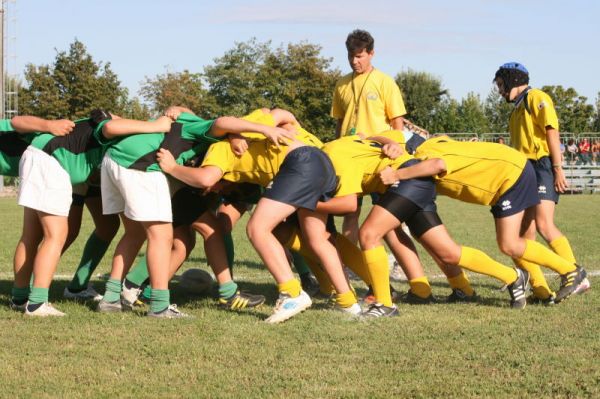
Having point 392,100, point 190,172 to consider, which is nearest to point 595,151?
point 392,100

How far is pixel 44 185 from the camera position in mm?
6805

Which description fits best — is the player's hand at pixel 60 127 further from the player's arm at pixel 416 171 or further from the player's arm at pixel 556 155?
the player's arm at pixel 556 155

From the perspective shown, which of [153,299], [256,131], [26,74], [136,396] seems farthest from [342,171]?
[26,74]

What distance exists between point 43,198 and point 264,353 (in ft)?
8.12

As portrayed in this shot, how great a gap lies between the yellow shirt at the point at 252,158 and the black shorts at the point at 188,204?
55 cm

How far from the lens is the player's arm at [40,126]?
6.91 m

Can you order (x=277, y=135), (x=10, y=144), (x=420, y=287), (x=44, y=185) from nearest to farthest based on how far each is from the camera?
(x=277, y=135), (x=44, y=185), (x=10, y=144), (x=420, y=287)

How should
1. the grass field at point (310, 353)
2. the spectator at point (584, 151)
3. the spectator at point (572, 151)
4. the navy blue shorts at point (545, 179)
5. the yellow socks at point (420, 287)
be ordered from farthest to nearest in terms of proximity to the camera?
the spectator at point (584, 151) → the spectator at point (572, 151) → the navy blue shorts at point (545, 179) → the yellow socks at point (420, 287) → the grass field at point (310, 353)

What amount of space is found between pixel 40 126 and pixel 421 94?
210 ft

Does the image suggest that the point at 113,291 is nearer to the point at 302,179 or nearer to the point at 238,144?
the point at 238,144

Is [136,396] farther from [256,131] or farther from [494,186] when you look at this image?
[494,186]

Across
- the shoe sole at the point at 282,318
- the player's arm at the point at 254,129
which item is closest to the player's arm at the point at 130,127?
the player's arm at the point at 254,129

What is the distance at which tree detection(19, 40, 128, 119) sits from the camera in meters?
45.8

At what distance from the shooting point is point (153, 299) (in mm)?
6648
